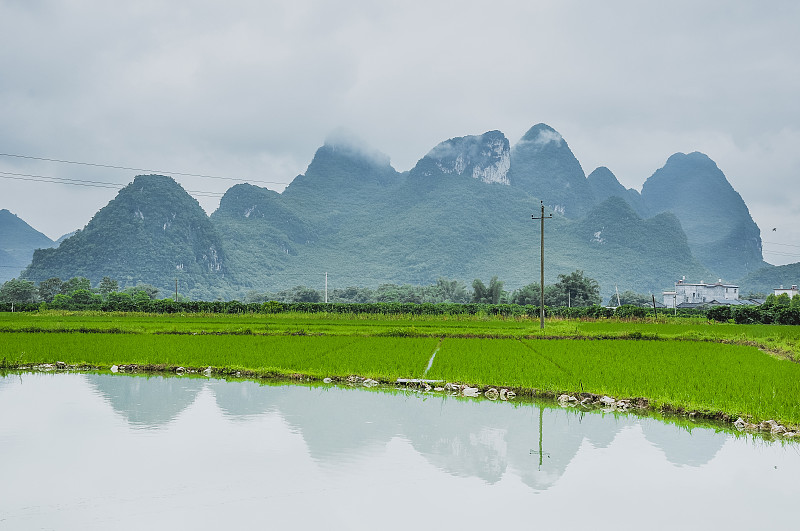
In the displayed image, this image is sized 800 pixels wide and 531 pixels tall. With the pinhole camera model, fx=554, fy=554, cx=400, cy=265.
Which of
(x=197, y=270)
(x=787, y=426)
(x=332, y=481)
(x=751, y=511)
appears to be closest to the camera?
(x=751, y=511)

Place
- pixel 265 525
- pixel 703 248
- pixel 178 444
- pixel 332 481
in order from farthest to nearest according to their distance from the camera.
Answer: pixel 703 248 < pixel 178 444 < pixel 332 481 < pixel 265 525

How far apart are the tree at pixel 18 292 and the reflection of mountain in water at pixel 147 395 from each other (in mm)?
69121

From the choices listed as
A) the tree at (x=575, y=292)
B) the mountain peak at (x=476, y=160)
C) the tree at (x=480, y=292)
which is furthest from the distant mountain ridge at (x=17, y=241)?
the tree at (x=575, y=292)

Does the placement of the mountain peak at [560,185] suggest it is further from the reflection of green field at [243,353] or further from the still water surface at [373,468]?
the still water surface at [373,468]

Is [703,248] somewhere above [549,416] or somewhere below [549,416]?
above

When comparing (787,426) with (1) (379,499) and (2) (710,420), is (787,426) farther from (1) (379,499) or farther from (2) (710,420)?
(1) (379,499)

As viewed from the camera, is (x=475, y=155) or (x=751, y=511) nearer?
(x=751, y=511)

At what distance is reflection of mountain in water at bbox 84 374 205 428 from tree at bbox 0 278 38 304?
2721 inches

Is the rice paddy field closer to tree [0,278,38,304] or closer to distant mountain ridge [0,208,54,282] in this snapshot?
tree [0,278,38,304]

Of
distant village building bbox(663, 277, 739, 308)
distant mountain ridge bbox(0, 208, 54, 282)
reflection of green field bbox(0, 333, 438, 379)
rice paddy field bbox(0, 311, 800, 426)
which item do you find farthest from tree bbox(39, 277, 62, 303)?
distant mountain ridge bbox(0, 208, 54, 282)

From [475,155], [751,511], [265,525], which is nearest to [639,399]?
[751,511]

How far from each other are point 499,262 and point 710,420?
4751 inches

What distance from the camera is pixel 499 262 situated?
127 metres

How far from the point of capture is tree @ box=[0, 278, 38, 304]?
225ft
